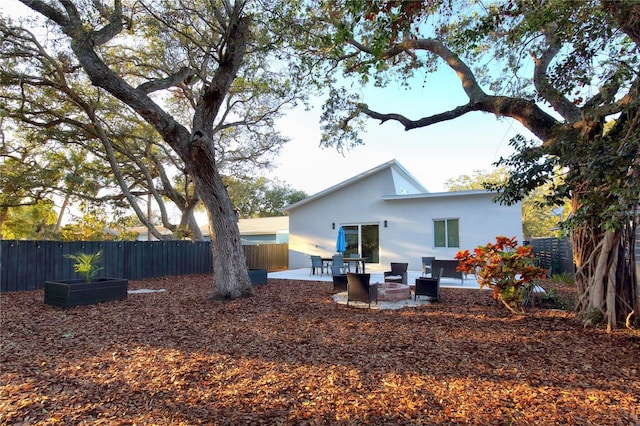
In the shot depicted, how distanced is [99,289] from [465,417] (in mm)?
7182

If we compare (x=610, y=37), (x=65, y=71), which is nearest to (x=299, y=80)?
(x=610, y=37)

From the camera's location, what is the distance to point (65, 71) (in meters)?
10.7

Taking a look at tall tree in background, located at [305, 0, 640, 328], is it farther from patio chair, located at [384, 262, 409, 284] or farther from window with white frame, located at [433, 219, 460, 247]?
window with white frame, located at [433, 219, 460, 247]

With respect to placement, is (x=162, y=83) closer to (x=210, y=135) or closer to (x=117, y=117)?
(x=210, y=135)

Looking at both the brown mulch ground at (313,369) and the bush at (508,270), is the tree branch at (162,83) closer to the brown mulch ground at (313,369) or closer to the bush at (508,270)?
the brown mulch ground at (313,369)

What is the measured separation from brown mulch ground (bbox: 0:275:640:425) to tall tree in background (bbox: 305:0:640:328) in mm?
1124

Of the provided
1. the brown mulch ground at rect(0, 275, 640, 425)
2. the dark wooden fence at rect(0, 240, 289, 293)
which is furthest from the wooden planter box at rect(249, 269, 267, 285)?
the dark wooden fence at rect(0, 240, 289, 293)

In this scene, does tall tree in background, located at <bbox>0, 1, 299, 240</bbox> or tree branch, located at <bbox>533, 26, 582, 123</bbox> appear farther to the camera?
tall tree in background, located at <bbox>0, 1, 299, 240</bbox>

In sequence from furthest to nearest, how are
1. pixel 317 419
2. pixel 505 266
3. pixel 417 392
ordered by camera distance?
pixel 505 266, pixel 417 392, pixel 317 419

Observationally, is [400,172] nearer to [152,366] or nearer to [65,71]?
[65,71]

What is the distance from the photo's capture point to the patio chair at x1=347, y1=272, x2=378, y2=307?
6945 millimetres

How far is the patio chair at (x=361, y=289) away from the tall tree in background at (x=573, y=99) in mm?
2889

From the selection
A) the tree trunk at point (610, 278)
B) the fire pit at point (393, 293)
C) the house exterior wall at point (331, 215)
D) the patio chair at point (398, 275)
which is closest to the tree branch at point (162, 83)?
the fire pit at point (393, 293)

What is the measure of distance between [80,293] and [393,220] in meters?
11.0
